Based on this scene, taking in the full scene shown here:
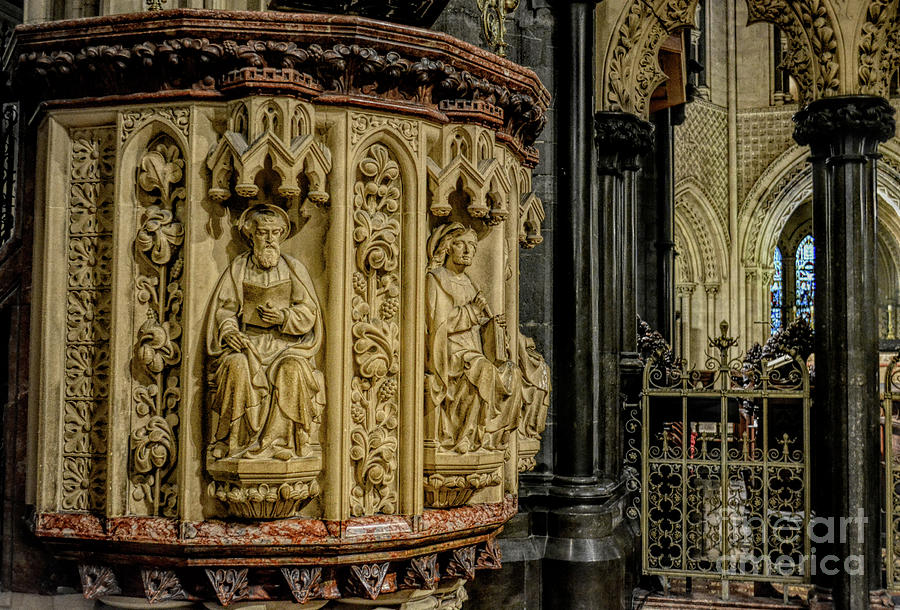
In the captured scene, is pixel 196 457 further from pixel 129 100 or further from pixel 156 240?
pixel 129 100

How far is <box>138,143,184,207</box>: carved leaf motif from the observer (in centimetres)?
259

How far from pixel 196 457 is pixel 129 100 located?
1.00 metres

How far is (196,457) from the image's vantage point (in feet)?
8.27

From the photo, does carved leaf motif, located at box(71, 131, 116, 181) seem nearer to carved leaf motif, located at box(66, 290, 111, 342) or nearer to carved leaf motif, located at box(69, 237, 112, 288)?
carved leaf motif, located at box(69, 237, 112, 288)

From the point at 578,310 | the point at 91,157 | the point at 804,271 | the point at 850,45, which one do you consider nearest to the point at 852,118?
the point at 850,45

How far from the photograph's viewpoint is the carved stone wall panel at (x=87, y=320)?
2.63 metres

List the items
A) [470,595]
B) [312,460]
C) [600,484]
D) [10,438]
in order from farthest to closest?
[600,484] < [470,595] < [10,438] < [312,460]

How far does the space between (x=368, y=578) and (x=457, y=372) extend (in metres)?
0.63

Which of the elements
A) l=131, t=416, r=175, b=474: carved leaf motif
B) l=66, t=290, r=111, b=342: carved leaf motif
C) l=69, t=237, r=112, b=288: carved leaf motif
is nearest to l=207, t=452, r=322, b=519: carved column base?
l=131, t=416, r=175, b=474: carved leaf motif

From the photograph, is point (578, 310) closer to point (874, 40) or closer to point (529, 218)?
point (529, 218)

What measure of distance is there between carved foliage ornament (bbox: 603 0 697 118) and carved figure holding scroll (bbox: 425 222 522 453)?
3977 millimetres

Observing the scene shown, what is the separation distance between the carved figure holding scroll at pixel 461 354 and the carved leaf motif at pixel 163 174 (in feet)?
2.45

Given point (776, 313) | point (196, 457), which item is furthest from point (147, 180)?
point (776, 313)

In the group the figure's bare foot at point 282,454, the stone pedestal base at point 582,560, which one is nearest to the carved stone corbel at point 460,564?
the figure's bare foot at point 282,454
